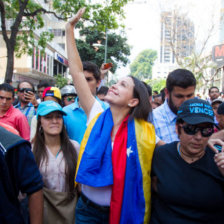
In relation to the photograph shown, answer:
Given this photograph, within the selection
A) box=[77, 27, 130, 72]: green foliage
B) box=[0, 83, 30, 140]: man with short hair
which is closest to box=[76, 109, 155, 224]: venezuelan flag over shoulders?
box=[0, 83, 30, 140]: man with short hair

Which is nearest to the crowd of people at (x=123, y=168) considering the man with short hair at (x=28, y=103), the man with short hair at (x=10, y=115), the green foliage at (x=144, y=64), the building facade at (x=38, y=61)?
the man with short hair at (x=10, y=115)

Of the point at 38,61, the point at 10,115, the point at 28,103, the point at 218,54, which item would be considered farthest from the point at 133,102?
the point at 218,54

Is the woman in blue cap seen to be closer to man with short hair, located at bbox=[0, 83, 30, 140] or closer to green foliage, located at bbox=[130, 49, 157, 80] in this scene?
man with short hair, located at bbox=[0, 83, 30, 140]

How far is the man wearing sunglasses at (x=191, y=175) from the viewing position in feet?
5.37

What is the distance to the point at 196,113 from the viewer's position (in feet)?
5.63

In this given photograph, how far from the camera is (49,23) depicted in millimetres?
33031

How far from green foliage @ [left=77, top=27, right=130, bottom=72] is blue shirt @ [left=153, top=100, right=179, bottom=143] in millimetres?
22524

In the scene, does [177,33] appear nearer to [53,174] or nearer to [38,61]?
[38,61]

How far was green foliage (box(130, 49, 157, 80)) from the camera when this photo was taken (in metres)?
109

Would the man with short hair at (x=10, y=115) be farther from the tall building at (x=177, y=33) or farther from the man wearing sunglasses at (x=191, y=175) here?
the tall building at (x=177, y=33)

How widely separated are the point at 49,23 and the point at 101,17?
24823 mm

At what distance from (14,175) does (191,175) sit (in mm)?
1145

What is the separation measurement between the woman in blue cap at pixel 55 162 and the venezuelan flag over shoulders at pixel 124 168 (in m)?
0.49

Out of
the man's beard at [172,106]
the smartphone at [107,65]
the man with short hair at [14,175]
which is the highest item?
the smartphone at [107,65]
